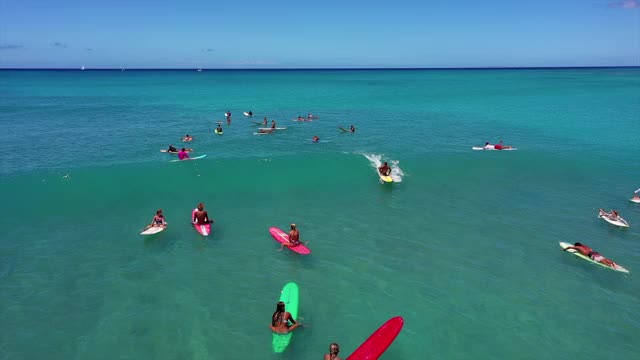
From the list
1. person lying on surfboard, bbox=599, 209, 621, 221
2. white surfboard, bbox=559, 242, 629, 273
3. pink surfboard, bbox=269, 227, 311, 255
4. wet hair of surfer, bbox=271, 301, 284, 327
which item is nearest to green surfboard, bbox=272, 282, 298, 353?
wet hair of surfer, bbox=271, 301, 284, 327

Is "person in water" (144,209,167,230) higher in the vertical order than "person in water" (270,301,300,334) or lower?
higher

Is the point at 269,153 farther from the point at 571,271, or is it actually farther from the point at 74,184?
the point at 571,271

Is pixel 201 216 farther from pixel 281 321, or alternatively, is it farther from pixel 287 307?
pixel 281 321

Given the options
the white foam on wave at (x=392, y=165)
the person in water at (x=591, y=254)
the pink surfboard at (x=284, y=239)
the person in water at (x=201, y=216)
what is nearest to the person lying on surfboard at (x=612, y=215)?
the person in water at (x=591, y=254)

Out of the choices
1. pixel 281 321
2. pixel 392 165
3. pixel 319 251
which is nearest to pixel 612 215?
pixel 392 165

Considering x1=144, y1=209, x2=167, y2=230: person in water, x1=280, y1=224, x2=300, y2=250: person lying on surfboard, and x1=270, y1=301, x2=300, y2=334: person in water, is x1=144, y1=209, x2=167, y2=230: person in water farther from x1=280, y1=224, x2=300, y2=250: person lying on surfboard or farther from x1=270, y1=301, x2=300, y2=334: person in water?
x1=270, y1=301, x2=300, y2=334: person in water

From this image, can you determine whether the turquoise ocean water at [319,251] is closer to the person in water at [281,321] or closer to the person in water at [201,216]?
the person in water at [281,321]

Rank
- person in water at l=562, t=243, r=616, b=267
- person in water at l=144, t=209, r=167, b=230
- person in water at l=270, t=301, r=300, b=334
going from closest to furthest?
person in water at l=270, t=301, r=300, b=334
person in water at l=562, t=243, r=616, b=267
person in water at l=144, t=209, r=167, b=230
